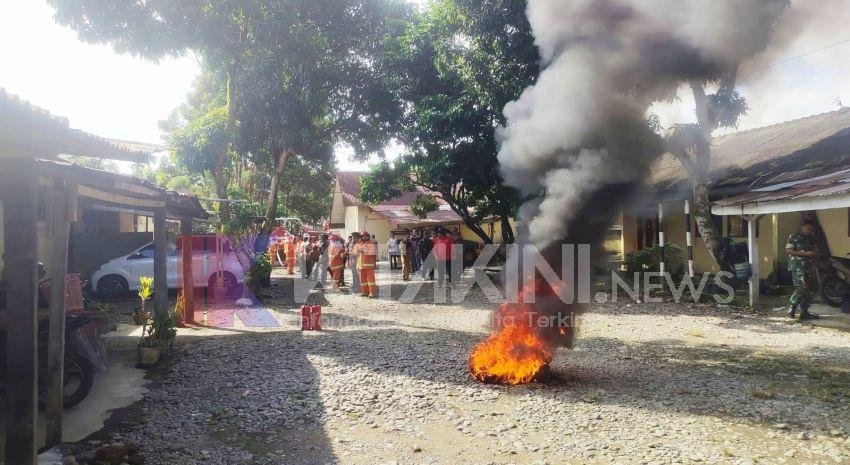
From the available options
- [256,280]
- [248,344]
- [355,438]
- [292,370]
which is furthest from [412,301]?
[355,438]

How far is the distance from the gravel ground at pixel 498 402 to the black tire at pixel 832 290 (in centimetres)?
156

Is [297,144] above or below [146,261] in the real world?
above

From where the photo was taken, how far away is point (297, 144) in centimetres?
1691

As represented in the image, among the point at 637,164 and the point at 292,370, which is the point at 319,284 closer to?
the point at 292,370

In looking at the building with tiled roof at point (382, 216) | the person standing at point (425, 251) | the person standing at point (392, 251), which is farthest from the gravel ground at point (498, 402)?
the building with tiled roof at point (382, 216)

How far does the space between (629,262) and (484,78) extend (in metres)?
6.51

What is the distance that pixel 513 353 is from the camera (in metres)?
6.33

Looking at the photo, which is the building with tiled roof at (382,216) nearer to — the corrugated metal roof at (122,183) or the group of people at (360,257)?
the group of people at (360,257)

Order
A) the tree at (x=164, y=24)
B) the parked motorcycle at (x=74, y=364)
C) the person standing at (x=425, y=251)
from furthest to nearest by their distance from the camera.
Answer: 1. the person standing at (x=425, y=251)
2. the tree at (x=164, y=24)
3. the parked motorcycle at (x=74, y=364)

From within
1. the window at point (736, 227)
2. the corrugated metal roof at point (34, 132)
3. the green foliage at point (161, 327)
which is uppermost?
the corrugated metal roof at point (34, 132)

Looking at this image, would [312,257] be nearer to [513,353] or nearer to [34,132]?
[513,353]

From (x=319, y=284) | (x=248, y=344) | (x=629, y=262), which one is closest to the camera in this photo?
(x=248, y=344)

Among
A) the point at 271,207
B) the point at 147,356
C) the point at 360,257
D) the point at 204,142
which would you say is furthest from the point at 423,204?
the point at 147,356

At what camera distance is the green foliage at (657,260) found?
14617 millimetres
